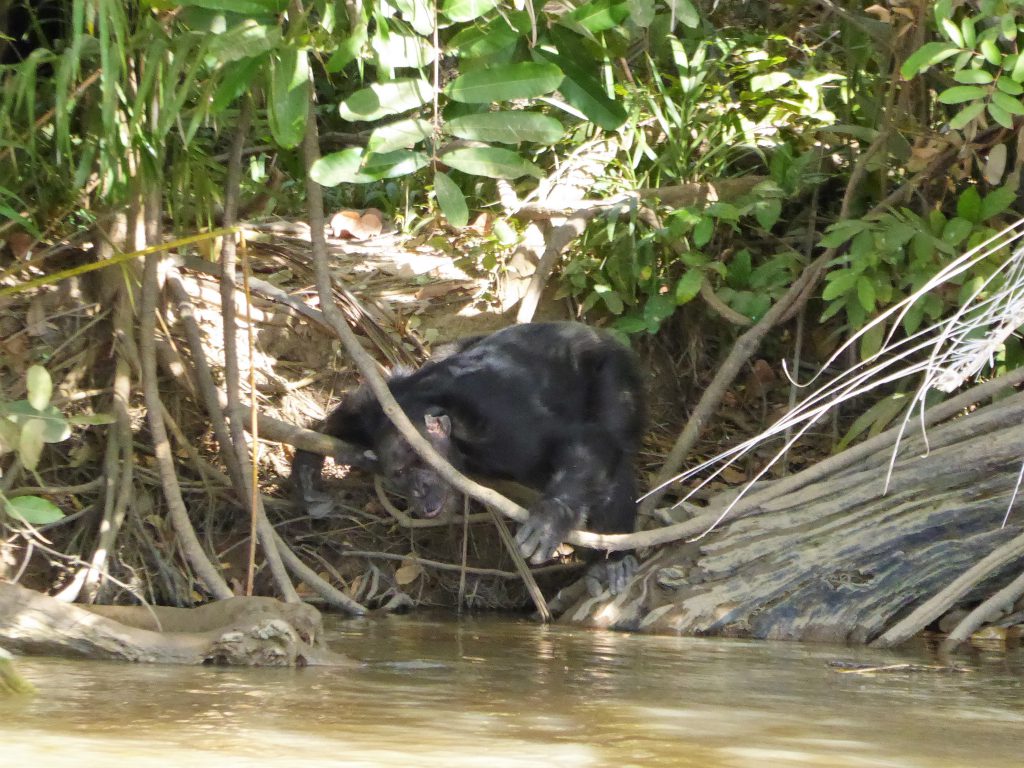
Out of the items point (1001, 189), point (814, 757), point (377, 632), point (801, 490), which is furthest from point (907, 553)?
point (814, 757)

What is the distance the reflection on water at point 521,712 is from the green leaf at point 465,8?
139 centimetres

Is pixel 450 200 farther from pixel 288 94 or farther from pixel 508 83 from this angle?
pixel 288 94

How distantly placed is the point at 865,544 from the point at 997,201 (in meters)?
1.29

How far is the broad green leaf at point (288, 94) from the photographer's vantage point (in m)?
2.88

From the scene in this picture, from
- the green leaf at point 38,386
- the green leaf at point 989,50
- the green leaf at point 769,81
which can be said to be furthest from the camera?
the green leaf at point 769,81

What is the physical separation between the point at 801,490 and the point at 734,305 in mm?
1133

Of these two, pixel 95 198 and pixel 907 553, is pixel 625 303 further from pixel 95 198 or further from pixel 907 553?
pixel 95 198

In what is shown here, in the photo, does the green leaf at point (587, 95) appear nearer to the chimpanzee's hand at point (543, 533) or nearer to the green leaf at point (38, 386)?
the green leaf at point (38, 386)

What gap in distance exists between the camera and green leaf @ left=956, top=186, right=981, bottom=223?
4.67 m

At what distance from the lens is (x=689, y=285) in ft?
17.3

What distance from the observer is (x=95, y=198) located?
15.9 ft

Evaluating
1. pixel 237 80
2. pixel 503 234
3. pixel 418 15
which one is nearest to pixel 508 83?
pixel 418 15

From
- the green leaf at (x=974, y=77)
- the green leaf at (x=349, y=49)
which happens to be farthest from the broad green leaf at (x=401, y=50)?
the green leaf at (x=974, y=77)

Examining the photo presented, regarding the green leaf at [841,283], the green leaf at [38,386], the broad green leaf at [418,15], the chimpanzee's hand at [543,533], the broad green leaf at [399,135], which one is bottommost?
the chimpanzee's hand at [543,533]
